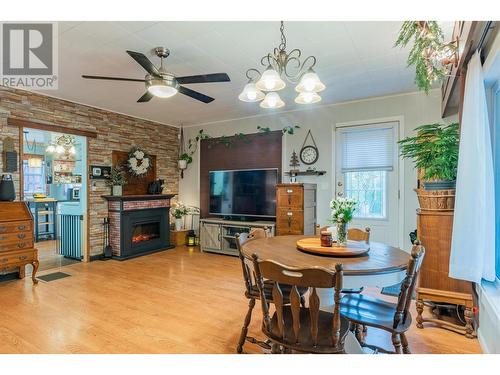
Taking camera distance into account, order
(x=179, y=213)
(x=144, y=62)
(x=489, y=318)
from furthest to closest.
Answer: (x=179, y=213) → (x=144, y=62) → (x=489, y=318)

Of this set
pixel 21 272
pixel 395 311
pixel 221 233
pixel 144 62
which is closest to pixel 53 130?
pixel 21 272

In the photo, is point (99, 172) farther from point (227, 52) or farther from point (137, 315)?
point (227, 52)

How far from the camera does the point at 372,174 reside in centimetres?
458

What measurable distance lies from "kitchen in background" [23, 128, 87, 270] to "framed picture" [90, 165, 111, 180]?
44 centimetres

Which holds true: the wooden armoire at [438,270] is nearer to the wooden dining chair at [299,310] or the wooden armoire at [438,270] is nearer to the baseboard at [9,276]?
the wooden dining chair at [299,310]

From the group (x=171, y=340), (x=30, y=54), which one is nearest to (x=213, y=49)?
(x=30, y=54)

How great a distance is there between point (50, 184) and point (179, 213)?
372 cm

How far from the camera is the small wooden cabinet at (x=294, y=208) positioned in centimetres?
466

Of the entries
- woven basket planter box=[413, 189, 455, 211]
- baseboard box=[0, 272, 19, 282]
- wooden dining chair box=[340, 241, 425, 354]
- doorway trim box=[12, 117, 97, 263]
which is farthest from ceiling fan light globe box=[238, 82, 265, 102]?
baseboard box=[0, 272, 19, 282]

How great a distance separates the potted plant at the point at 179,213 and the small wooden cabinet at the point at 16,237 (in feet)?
8.57

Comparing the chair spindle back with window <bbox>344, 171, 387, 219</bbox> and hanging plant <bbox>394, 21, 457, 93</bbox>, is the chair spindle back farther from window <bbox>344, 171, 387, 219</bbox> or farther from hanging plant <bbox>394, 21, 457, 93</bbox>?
window <bbox>344, 171, 387, 219</bbox>

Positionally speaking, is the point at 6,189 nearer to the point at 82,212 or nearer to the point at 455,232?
the point at 82,212

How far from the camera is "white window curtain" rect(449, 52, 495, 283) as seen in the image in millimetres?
2152

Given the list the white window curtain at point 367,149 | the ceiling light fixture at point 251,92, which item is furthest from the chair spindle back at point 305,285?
the white window curtain at point 367,149
